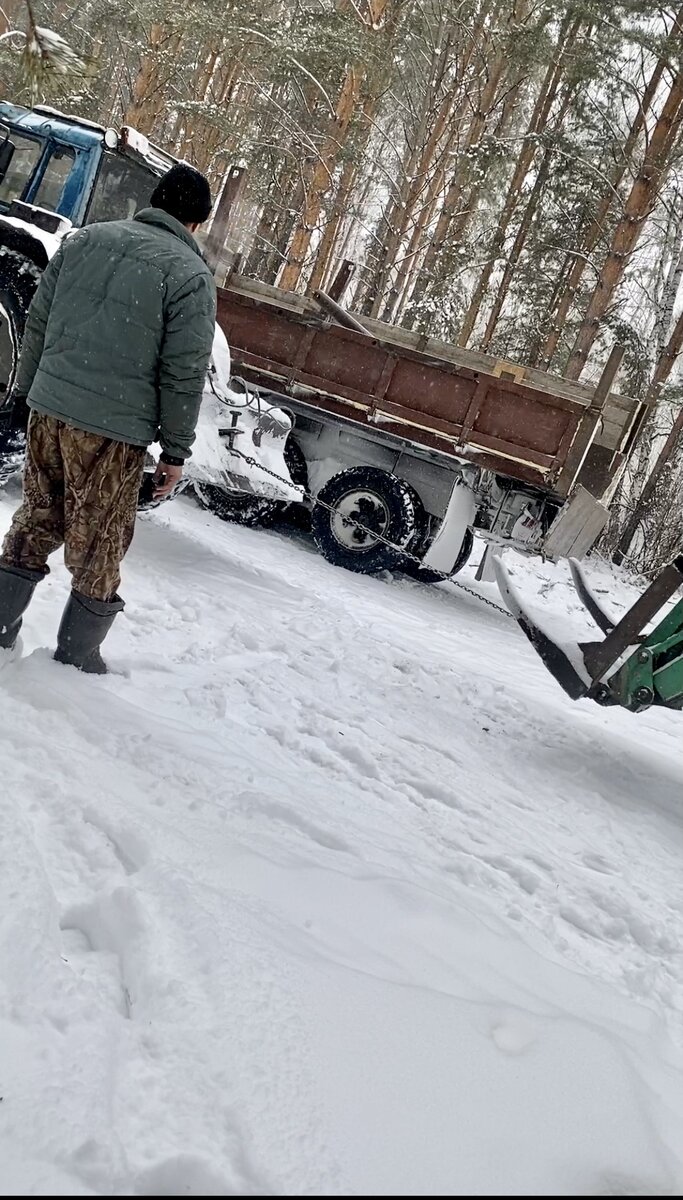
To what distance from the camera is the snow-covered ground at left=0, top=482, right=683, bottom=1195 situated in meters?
1.36

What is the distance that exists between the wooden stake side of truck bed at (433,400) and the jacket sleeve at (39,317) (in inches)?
191

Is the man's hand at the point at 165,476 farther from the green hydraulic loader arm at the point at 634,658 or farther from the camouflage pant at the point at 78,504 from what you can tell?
the green hydraulic loader arm at the point at 634,658

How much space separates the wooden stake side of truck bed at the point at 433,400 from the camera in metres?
7.00

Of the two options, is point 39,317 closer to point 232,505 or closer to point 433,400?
point 232,505

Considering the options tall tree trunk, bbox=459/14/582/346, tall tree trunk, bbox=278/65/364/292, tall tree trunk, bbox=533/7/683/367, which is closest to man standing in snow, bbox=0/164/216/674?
tall tree trunk, bbox=278/65/364/292

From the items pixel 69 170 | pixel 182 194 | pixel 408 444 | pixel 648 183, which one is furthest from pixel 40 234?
pixel 648 183

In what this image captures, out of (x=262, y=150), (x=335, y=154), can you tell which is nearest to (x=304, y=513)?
(x=335, y=154)

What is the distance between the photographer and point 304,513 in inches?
325

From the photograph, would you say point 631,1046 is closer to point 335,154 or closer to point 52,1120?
point 52,1120

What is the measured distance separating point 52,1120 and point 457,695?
10.9 feet

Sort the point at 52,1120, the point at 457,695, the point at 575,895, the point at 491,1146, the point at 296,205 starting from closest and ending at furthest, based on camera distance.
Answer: the point at 52,1120
the point at 491,1146
the point at 575,895
the point at 457,695
the point at 296,205

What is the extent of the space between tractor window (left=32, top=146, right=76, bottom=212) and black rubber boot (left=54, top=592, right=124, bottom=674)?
13.3 feet

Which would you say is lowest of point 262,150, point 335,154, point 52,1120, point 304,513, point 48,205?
point 52,1120

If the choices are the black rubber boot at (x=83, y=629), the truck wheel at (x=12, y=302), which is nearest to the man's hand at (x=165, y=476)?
the black rubber boot at (x=83, y=629)
